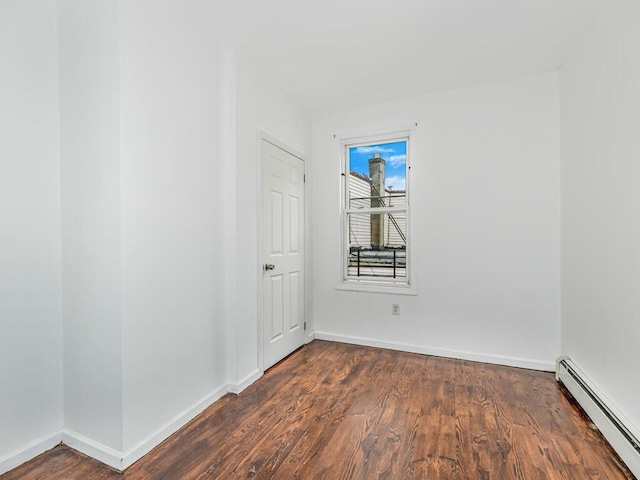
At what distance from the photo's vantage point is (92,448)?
1.71 metres

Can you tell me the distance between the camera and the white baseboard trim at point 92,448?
64.6 inches

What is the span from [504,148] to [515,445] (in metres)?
2.34

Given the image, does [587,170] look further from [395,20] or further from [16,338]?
[16,338]

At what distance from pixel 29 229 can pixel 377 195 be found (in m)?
2.86

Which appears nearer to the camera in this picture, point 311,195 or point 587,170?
point 587,170

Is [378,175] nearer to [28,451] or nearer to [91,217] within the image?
[91,217]

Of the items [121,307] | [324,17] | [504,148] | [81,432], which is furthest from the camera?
[504,148]

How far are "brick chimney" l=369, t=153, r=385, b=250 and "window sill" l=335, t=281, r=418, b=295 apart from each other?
42 cm

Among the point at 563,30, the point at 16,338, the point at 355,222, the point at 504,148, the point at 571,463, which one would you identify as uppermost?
the point at 563,30

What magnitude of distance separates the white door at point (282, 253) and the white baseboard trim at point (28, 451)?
141cm

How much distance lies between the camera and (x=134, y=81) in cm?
A: 170

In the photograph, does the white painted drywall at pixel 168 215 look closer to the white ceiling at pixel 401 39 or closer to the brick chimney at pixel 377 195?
the white ceiling at pixel 401 39

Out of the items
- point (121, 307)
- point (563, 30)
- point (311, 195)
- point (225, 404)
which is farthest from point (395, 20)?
point (225, 404)

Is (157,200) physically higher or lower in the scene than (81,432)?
higher
